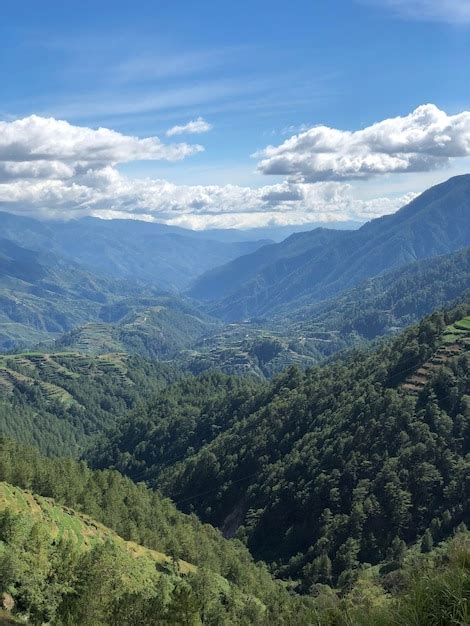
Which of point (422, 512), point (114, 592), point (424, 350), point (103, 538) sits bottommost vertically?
point (422, 512)

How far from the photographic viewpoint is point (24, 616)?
179ft

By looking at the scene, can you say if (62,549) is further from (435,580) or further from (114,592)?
(435,580)

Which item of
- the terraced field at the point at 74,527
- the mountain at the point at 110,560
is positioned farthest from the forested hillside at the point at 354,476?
the terraced field at the point at 74,527

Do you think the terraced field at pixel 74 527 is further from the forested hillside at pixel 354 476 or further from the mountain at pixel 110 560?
the forested hillside at pixel 354 476

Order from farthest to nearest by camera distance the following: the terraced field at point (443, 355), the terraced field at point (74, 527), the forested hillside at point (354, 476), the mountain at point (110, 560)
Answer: the terraced field at point (443, 355), the forested hillside at point (354, 476), the terraced field at point (74, 527), the mountain at point (110, 560)

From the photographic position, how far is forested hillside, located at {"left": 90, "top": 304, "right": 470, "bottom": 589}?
430 feet

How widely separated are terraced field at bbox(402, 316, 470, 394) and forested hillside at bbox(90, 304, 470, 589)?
0.68 metres

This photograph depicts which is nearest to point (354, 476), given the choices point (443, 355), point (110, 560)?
point (443, 355)

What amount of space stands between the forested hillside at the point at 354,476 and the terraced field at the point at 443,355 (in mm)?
685

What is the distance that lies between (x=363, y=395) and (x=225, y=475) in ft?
182

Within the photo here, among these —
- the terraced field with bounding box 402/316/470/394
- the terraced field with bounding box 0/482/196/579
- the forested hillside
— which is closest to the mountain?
the terraced field with bounding box 0/482/196/579

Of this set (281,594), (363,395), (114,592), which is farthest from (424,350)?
(114,592)

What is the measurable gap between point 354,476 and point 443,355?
56.3 m

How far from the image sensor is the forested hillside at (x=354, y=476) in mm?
131000
